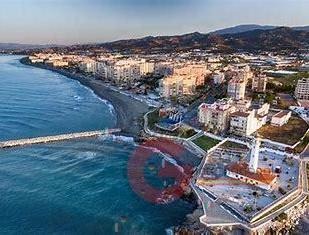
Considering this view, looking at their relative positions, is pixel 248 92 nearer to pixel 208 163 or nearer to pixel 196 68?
pixel 196 68

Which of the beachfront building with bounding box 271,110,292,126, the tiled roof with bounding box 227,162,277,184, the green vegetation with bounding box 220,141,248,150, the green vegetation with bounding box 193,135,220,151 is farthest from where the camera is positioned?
the beachfront building with bounding box 271,110,292,126

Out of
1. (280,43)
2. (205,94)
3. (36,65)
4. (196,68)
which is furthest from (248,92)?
(280,43)

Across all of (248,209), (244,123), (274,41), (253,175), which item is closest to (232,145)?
(244,123)

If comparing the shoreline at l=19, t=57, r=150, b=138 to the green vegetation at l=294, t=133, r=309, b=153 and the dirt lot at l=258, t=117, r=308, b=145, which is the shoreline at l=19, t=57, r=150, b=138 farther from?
the green vegetation at l=294, t=133, r=309, b=153

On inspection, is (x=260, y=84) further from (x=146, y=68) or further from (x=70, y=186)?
(x=70, y=186)

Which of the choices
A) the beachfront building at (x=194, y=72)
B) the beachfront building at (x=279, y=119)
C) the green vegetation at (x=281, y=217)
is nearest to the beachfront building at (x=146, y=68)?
the beachfront building at (x=194, y=72)

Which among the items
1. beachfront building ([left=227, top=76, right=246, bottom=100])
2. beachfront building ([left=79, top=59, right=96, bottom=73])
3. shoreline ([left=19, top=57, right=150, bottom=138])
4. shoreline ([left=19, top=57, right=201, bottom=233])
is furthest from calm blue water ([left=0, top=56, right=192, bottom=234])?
beachfront building ([left=79, top=59, right=96, bottom=73])
